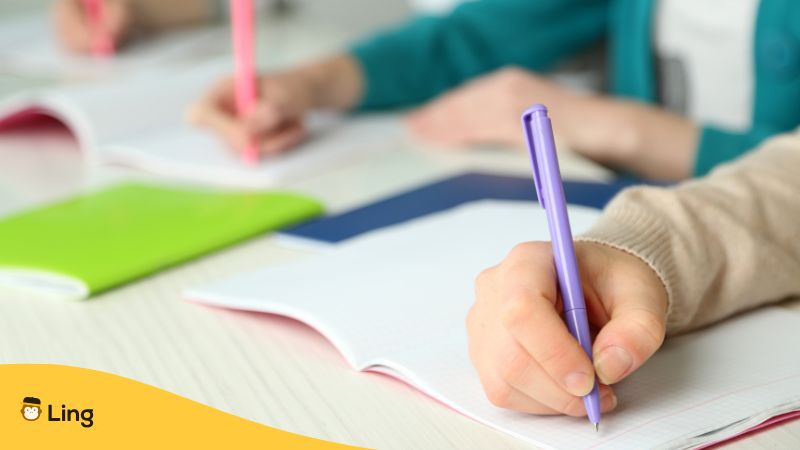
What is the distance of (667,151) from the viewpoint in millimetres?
875

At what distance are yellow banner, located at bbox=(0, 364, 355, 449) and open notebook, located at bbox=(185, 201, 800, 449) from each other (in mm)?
76

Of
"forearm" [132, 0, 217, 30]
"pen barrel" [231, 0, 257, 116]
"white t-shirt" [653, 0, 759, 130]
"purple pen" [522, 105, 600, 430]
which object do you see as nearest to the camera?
"purple pen" [522, 105, 600, 430]

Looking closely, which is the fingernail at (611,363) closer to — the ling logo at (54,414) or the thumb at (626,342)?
the thumb at (626,342)

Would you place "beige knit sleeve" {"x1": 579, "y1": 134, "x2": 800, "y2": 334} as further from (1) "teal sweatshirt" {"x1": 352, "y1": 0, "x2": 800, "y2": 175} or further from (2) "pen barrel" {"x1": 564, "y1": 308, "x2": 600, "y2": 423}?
(1) "teal sweatshirt" {"x1": 352, "y1": 0, "x2": 800, "y2": 175}

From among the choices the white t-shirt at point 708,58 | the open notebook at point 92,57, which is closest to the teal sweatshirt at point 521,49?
the white t-shirt at point 708,58

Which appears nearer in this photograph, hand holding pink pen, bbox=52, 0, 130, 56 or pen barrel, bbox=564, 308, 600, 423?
pen barrel, bbox=564, 308, 600, 423

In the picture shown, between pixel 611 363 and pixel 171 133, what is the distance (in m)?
0.66

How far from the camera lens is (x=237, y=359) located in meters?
0.54

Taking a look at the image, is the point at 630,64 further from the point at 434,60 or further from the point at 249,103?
the point at 249,103

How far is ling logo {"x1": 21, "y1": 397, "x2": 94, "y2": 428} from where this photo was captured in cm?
48

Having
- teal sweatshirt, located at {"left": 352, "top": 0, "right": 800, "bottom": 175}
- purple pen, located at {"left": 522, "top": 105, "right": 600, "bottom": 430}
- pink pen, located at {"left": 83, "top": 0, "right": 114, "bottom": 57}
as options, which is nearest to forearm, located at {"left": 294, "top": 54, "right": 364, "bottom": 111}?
teal sweatshirt, located at {"left": 352, "top": 0, "right": 800, "bottom": 175}

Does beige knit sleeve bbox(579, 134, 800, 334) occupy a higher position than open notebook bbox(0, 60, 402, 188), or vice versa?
open notebook bbox(0, 60, 402, 188)

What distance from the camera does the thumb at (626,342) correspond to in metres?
0.44

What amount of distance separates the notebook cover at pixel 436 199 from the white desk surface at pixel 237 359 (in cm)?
4
